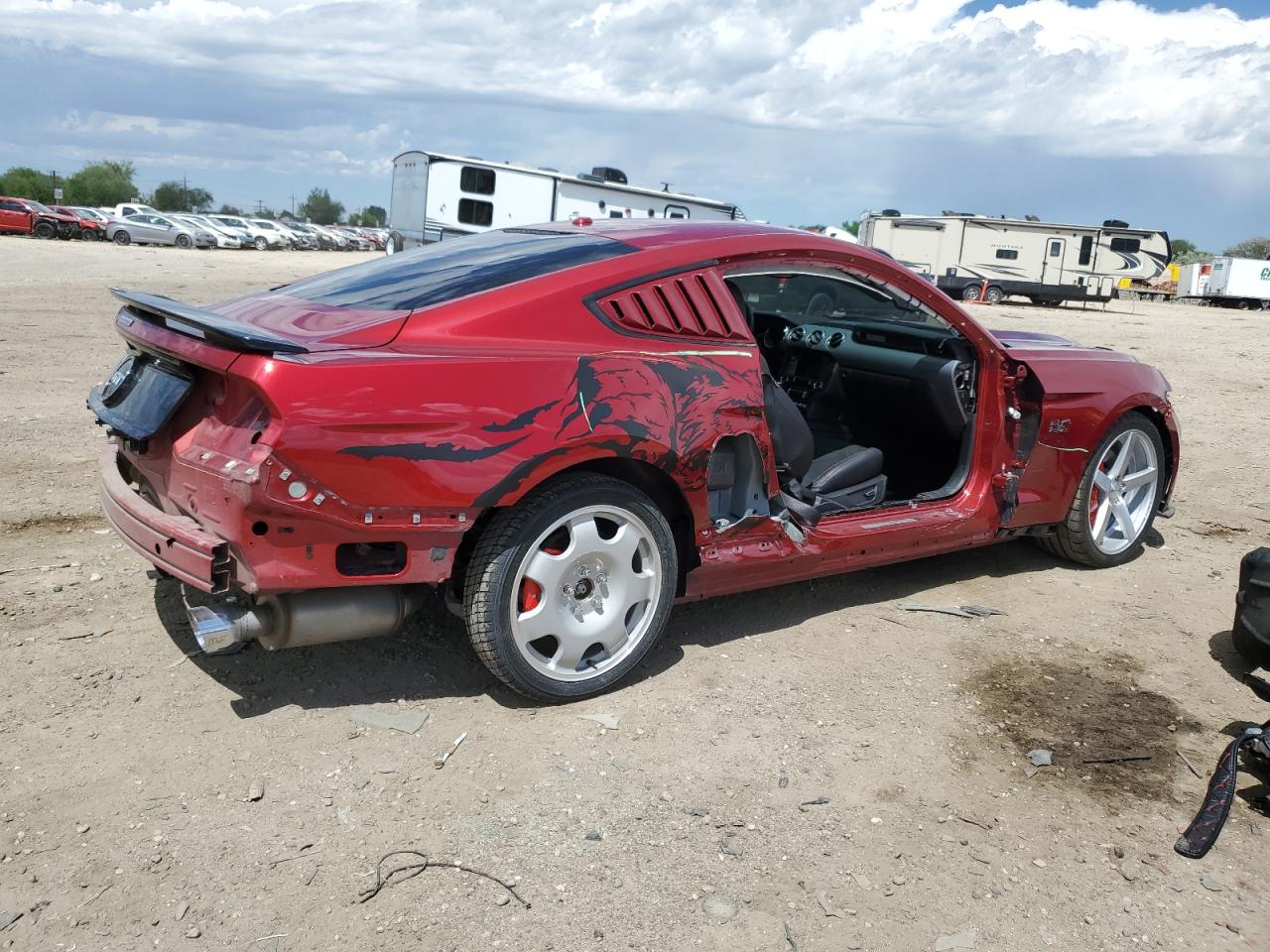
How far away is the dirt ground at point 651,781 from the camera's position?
8.23ft

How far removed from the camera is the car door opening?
4152 mm

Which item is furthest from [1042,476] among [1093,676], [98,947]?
[98,947]

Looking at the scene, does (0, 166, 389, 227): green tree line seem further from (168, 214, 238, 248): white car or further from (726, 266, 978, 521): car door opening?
(726, 266, 978, 521): car door opening

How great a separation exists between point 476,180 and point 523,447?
2161 cm

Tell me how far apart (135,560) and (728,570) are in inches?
101

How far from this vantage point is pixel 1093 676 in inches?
159

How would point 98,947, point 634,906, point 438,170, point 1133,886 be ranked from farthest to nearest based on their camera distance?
point 438,170 → point 1133,886 → point 634,906 → point 98,947

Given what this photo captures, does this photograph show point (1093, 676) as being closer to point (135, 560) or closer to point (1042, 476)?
point (1042, 476)

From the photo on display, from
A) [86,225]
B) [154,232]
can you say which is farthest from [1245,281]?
[86,225]

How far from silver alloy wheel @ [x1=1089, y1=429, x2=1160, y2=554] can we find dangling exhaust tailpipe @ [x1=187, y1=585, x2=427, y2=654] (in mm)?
3622

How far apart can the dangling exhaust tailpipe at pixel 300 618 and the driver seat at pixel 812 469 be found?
1.56 m

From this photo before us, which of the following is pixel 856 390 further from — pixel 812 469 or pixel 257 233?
pixel 257 233

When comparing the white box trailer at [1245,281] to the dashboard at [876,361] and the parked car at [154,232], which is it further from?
the dashboard at [876,361]

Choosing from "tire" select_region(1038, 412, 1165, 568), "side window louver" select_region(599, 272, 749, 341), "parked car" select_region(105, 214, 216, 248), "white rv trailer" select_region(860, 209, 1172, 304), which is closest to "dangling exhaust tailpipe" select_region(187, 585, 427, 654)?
"side window louver" select_region(599, 272, 749, 341)
